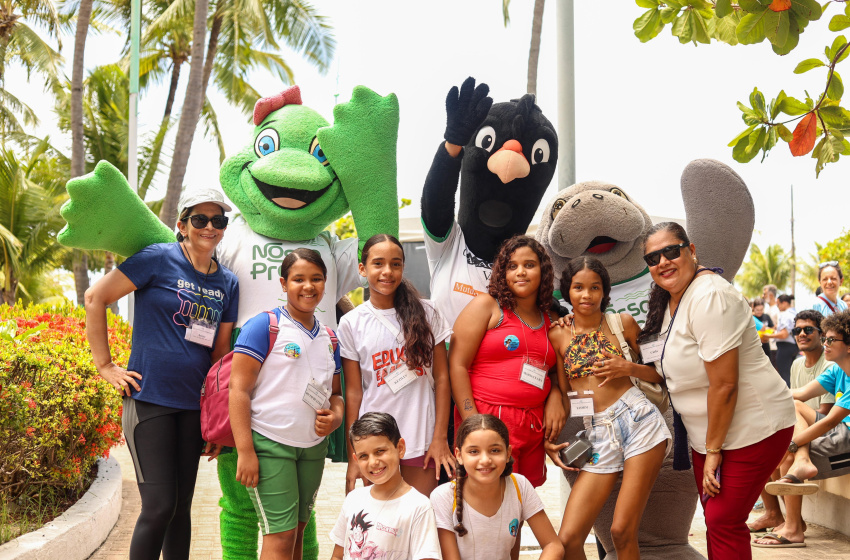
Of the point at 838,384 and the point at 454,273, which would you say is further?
the point at 838,384

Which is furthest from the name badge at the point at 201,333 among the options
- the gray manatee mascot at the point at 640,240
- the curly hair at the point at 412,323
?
the gray manatee mascot at the point at 640,240

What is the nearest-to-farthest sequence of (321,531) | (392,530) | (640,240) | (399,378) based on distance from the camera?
1. (392,530)
2. (399,378)
3. (640,240)
4. (321,531)

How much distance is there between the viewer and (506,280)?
141 inches

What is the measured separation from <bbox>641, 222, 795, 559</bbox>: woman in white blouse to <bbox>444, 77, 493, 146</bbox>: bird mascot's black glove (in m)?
1.08

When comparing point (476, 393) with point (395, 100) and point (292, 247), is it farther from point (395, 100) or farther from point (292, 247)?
point (395, 100)

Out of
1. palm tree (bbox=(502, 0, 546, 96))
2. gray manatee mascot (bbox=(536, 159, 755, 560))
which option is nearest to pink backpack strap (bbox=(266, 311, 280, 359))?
gray manatee mascot (bbox=(536, 159, 755, 560))

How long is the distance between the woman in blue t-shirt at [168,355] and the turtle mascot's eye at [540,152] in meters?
1.73

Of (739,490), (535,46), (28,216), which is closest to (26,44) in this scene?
(28,216)

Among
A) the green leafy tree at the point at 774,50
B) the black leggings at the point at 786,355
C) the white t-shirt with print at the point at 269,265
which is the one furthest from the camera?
the black leggings at the point at 786,355

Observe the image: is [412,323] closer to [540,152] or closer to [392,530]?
[392,530]

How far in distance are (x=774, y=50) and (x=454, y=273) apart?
210cm

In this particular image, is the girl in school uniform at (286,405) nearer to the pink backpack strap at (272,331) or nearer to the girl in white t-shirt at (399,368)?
the pink backpack strap at (272,331)

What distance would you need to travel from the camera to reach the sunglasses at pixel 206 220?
11.6 feet

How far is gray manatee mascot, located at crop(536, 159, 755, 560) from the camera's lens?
4.04m
